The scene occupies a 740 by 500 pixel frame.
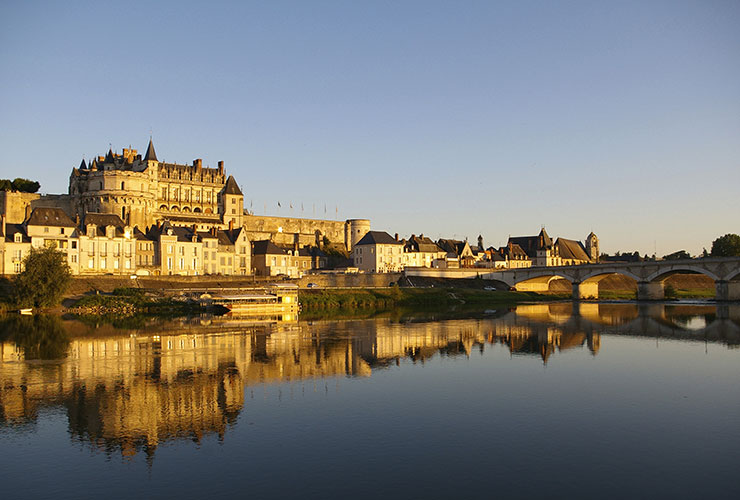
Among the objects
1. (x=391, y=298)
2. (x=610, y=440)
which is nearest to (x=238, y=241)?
(x=391, y=298)

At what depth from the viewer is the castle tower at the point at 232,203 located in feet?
277

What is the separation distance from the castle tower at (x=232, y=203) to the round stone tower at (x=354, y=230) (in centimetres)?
1674

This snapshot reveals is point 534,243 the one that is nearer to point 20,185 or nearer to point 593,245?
point 593,245

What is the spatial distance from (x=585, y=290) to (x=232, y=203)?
45.2 metres

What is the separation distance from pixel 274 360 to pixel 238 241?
42992mm

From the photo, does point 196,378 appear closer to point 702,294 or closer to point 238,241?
point 238,241

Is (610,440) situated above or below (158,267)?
below

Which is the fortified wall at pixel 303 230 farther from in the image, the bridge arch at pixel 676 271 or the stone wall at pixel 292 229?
the bridge arch at pixel 676 271

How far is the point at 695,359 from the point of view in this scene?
25.0 metres

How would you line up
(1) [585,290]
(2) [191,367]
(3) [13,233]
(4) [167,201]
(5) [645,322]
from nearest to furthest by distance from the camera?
(2) [191,367]
(5) [645,322]
(3) [13,233]
(1) [585,290]
(4) [167,201]

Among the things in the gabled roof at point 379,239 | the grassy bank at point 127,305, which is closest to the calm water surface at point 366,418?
the grassy bank at point 127,305

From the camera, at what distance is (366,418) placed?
15.7m

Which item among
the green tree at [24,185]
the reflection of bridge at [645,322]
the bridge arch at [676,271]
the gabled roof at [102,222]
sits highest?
the green tree at [24,185]

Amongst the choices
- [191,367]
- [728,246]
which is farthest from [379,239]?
[191,367]
